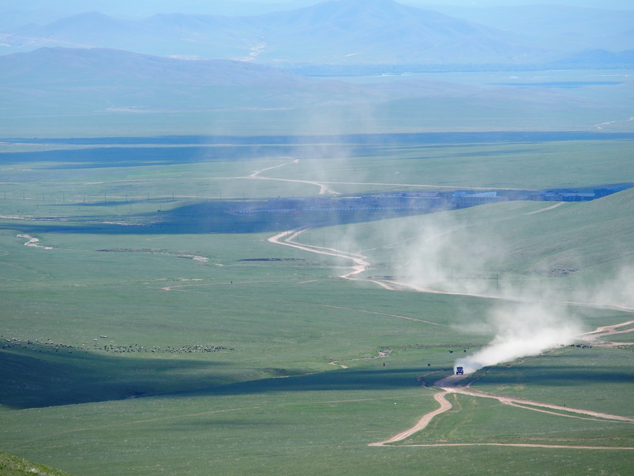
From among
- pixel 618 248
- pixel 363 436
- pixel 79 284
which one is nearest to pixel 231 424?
pixel 363 436

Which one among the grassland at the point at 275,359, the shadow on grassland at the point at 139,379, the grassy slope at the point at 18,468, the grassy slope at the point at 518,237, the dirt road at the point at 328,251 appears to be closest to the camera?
the grassy slope at the point at 18,468

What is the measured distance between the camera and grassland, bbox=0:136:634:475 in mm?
37156

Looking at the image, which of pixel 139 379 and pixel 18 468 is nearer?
pixel 18 468

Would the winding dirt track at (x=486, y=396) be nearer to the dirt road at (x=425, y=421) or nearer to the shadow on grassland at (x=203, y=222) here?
the dirt road at (x=425, y=421)

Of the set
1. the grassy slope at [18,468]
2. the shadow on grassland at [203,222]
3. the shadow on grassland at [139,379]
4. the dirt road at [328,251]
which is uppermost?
the shadow on grassland at [203,222]

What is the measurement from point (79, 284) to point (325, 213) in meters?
63.1

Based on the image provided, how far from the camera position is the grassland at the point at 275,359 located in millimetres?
37156

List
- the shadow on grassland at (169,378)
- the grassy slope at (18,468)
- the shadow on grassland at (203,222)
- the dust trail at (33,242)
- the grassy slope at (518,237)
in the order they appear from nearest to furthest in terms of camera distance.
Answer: the grassy slope at (18,468), the shadow on grassland at (169,378), the grassy slope at (518,237), the dust trail at (33,242), the shadow on grassland at (203,222)

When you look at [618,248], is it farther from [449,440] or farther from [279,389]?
[449,440]

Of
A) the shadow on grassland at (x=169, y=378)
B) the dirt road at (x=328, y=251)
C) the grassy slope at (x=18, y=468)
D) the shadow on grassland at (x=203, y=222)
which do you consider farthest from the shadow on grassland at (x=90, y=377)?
the shadow on grassland at (x=203, y=222)

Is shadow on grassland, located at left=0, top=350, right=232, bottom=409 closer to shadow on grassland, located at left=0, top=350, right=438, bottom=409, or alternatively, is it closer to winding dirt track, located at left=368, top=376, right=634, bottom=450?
shadow on grassland, located at left=0, top=350, right=438, bottom=409

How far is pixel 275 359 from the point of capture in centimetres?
6378

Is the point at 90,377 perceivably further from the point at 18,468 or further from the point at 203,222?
the point at 203,222

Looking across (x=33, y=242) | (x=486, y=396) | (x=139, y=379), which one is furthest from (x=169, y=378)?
(x=33, y=242)
